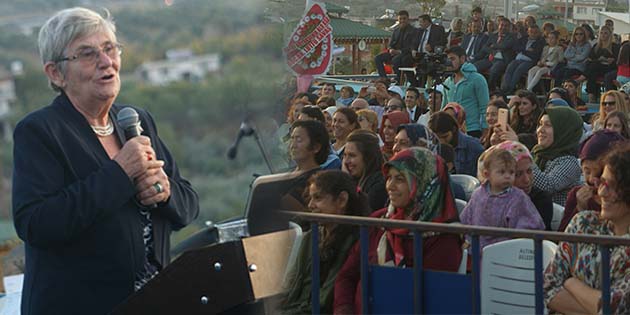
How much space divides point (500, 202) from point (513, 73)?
2.42 meters

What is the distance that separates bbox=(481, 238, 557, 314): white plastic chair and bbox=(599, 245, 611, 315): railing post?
7.6 inches

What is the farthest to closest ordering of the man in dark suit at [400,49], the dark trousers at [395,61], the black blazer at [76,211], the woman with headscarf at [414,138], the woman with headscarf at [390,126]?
the dark trousers at [395,61] < the man in dark suit at [400,49] < the woman with headscarf at [390,126] < the woman with headscarf at [414,138] < the black blazer at [76,211]

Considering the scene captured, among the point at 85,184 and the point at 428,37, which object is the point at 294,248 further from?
the point at 428,37

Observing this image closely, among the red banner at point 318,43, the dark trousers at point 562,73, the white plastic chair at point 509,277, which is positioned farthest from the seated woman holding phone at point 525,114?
the white plastic chair at point 509,277

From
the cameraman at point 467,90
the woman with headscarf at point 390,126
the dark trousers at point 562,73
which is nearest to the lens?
the woman with headscarf at point 390,126

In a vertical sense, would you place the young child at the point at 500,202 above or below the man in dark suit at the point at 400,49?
below

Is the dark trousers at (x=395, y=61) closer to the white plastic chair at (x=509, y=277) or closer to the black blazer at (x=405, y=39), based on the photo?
the black blazer at (x=405, y=39)

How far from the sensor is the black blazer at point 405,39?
4.85 metres

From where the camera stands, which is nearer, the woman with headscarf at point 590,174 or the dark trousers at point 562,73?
the woman with headscarf at point 590,174

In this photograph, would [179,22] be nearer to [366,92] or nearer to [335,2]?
[335,2]

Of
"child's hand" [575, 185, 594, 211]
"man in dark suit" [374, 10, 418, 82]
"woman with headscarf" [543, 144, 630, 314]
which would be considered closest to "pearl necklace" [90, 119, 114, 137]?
"woman with headscarf" [543, 144, 630, 314]

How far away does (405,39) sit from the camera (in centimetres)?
488

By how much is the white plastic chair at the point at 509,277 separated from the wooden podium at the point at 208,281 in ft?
2.94

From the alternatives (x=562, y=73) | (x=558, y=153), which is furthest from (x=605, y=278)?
(x=562, y=73)
